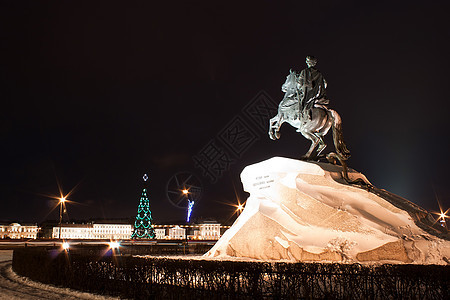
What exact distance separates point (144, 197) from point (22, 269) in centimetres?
6444

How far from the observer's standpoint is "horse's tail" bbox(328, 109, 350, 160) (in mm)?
16359

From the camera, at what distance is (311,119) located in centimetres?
1695

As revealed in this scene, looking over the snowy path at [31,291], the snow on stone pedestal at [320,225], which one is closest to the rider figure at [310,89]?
the snow on stone pedestal at [320,225]

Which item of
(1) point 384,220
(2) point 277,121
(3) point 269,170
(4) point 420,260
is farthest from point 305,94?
(4) point 420,260

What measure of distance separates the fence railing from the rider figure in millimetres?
8407

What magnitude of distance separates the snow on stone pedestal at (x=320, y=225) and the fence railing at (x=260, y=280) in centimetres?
306

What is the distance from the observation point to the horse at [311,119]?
16.7 metres

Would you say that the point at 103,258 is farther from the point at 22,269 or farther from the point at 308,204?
the point at 308,204

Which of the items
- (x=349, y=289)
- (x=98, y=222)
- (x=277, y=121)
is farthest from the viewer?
(x=98, y=222)

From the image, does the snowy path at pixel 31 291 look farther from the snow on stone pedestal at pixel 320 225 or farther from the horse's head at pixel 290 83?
the horse's head at pixel 290 83

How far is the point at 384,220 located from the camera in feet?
45.6

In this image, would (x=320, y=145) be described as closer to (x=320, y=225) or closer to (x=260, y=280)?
(x=320, y=225)

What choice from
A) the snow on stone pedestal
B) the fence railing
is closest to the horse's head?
the snow on stone pedestal

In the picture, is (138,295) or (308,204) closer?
(138,295)
